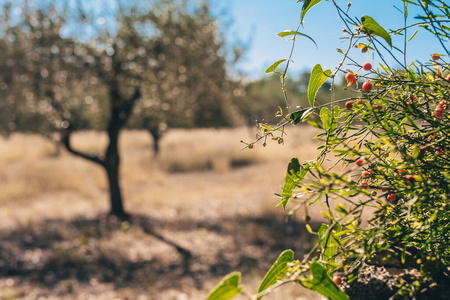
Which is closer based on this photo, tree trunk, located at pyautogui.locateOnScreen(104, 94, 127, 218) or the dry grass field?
the dry grass field

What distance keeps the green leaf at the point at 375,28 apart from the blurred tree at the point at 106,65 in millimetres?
9708

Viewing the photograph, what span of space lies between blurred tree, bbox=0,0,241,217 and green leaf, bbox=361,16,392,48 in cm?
971

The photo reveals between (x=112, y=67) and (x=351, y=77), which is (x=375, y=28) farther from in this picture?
(x=112, y=67)

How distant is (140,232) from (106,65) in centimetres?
488

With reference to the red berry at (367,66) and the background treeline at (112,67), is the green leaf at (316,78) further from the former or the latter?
the background treeline at (112,67)

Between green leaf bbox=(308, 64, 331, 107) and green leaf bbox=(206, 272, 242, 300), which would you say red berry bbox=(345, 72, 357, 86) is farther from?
green leaf bbox=(206, 272, 242, 300)

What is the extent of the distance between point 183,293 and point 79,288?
221 centimetres

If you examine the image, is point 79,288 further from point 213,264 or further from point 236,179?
point 236,179

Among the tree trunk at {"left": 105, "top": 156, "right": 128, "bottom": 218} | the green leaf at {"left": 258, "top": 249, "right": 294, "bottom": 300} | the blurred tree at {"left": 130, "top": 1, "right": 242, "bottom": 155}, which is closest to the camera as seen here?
the green leaf at {"left": 258, "top": 249, "right": 294, "bottom": 300}

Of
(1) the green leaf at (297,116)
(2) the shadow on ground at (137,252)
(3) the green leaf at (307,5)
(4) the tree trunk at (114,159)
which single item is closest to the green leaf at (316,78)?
(1) the green leaf at (297,116)

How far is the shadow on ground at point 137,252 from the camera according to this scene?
751 centimetres

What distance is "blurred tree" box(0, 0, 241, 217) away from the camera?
9484 mm

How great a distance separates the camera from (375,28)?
3.14 ft

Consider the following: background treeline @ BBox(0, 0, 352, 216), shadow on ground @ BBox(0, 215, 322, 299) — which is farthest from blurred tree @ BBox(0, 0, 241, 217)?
shadow on ground @ BBox(0, 215, 322, 299)
